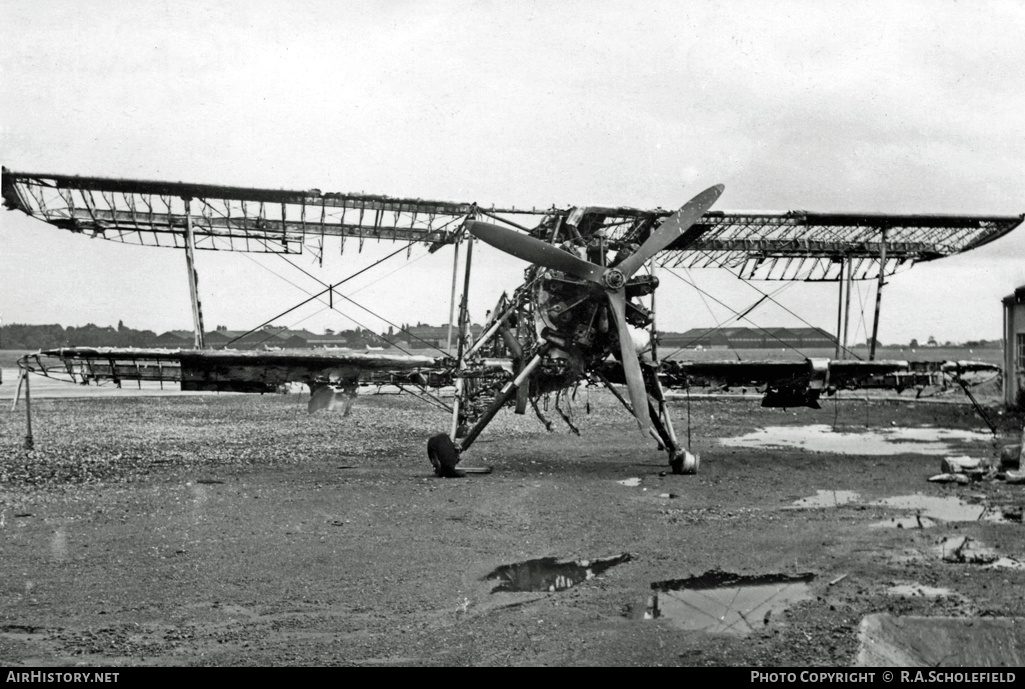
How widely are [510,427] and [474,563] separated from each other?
506 inches

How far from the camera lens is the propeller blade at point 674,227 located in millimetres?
12016

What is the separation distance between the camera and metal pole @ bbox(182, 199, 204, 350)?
12.8 m

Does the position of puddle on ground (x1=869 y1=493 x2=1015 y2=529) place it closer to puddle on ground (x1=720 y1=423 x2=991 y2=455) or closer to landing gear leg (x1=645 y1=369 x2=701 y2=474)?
landing gear leg (x1=645 y1=369 x2=701 y2=474)

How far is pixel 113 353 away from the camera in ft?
43.1

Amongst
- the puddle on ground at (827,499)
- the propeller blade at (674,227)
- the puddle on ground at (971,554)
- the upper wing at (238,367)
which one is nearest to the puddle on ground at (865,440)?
the puddle on ground at (827,499)

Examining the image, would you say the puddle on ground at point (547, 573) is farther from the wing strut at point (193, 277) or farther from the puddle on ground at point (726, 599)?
the wing strut at point (193, 277)

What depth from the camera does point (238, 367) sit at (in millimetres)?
13547

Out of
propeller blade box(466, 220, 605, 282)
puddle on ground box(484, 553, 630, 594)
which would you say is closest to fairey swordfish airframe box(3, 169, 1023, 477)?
propeller blade box(466, 220, 605, 282)

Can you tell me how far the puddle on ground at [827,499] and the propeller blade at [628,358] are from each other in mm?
2466

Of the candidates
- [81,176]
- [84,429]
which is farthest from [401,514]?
[84,429]

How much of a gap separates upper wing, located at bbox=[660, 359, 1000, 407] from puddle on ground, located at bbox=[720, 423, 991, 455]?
1.37m

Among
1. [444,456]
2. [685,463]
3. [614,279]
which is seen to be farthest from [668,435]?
[444,456]

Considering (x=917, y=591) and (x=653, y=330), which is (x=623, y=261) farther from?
(x=917, y=591)

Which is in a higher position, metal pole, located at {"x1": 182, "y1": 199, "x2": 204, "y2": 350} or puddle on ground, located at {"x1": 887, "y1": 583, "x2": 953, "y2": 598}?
metal pole, located at {"x1": 182, "y1": 199, "x2": 204, "y2": 350}
